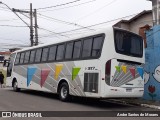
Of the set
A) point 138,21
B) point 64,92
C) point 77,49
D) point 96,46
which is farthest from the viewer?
point 138,21

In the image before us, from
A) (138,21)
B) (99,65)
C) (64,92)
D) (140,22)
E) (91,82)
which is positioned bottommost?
(64,92)

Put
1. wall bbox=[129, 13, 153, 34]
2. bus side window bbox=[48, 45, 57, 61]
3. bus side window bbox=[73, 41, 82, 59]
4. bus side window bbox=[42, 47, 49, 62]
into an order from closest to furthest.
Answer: bus side window bbox=[73, 41, 82, 59], bus side window bbox=[48, 45, 57, 61], bus side window bbox=[42, 47, 49, 62], wall bbox=[129, 13, 153, 34]

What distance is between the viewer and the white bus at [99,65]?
517 inches

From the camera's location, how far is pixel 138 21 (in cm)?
2828

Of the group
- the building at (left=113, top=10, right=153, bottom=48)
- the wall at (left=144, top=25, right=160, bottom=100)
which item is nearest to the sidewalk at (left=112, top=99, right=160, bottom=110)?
the wall at (left=144, top=25, right=160, bottom=100)

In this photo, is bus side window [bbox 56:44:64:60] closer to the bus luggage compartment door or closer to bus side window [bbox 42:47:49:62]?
bus side window [bbox 42:47:49:62]

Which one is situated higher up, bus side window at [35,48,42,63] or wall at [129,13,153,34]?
wall at [129,13,153,34]

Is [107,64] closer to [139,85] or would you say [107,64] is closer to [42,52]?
[139,85]

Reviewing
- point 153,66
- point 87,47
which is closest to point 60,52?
point 87,47

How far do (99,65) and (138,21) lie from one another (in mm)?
16079

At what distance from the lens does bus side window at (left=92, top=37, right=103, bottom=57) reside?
1348cm

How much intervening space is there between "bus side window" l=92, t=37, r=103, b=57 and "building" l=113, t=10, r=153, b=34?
14100 millimetres

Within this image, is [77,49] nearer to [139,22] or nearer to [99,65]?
[99,65]

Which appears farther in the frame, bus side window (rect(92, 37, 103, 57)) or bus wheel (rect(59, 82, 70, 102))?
bus wheel (rect(59, 82, 70, 102))
